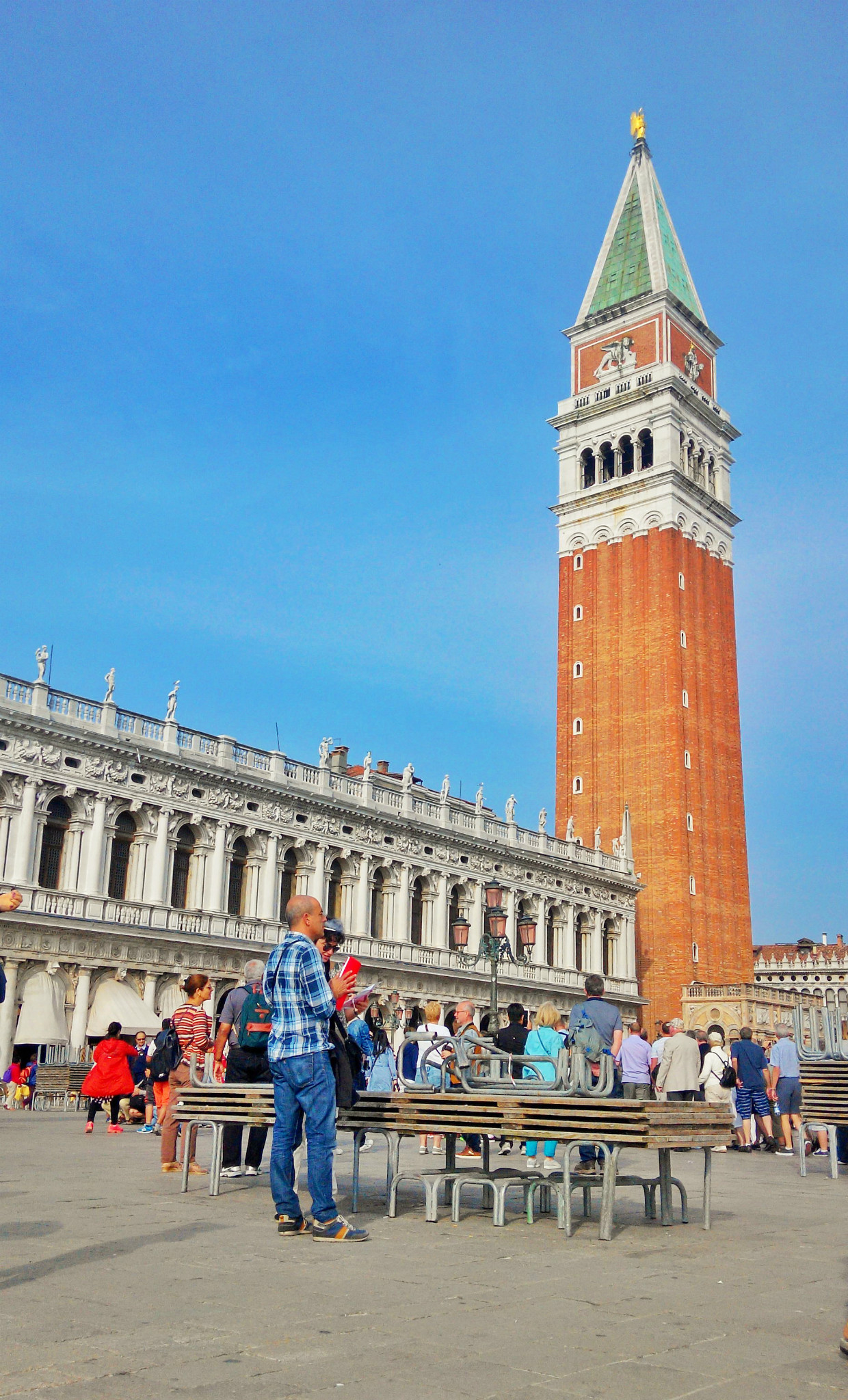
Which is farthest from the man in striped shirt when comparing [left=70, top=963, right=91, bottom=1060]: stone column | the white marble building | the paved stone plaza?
[left=70, top=963, right=91, bottom=1060]: stone column

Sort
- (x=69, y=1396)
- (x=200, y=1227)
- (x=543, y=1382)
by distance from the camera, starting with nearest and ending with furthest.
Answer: (x=69, y=1396) → (x=543, y=1382) → (x=200, y=1227)

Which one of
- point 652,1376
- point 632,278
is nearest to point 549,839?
point 632,278

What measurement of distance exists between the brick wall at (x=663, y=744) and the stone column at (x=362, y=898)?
19.4 metres

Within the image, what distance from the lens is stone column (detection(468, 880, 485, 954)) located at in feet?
147

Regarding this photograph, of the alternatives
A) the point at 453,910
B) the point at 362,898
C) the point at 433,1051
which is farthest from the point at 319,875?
the point at 433,1051

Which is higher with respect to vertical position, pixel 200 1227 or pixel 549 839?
pixel 549 839

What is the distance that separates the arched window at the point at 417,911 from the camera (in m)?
42.9

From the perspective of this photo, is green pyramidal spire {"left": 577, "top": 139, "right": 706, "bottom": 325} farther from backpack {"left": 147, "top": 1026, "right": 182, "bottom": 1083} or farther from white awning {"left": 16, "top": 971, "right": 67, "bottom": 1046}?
backpack {"left": 147, "top": 1026, "right": 182, "bottom": 1083}

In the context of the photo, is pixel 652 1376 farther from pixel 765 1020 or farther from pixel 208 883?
pixel 765 1020

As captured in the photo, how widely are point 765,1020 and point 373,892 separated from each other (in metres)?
21.8

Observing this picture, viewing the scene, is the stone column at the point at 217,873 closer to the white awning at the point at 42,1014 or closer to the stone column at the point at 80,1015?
the stone column at the point at 80,1015

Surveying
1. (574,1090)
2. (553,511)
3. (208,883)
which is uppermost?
(553,511)

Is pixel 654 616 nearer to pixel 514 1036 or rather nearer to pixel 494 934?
pixel 494 934

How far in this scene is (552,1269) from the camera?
6.26m
